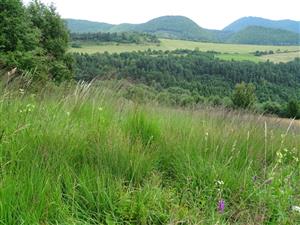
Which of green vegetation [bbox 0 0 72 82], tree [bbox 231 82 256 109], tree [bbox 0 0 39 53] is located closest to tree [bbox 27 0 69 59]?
green vegetation [bbox 0 0 72 82]

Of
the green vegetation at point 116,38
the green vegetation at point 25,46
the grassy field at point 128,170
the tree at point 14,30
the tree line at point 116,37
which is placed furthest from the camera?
the tree line at point 116,37

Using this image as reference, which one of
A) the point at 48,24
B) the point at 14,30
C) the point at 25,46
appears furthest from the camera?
the point at 48,24

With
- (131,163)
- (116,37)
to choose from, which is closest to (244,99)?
(131,163)

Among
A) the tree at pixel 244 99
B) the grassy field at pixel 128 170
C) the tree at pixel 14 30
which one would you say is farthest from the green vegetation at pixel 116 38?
the grassy field at pixel 128 170

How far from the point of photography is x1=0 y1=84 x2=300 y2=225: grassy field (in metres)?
2.36

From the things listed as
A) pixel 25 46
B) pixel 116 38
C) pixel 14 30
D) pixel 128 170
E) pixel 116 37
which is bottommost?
pixel 116 38

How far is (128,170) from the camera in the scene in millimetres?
2904

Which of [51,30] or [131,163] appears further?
[51,30]

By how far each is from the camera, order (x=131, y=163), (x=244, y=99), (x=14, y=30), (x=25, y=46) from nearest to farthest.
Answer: (x=131, y=163), (x=244, y=99), (x=14, y=30), (x=25, y=46)

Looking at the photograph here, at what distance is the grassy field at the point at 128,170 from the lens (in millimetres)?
2361

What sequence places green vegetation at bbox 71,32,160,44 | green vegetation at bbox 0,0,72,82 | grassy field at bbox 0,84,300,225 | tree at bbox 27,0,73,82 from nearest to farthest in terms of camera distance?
grassy field at bbox 0,84,300,225 < green vegetation at bbox 0,0,72,82 < tree at bbox 27,0,73,82 < green vegetation at bbox 71,32,160,44

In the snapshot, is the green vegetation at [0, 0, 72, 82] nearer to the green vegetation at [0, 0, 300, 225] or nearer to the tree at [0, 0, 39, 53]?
the tree at [0, 0, 39, 53]

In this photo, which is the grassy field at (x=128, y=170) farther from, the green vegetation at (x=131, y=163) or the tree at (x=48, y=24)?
the tree at (x=48, y=24)

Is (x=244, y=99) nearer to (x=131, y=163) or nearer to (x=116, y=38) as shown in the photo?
(x=131, y=163)
